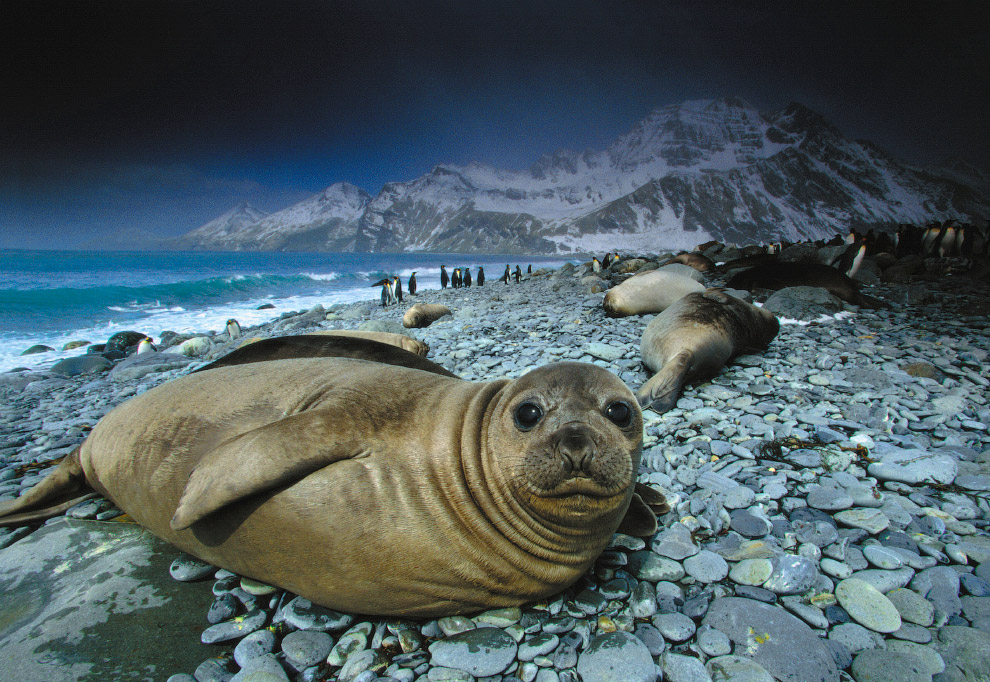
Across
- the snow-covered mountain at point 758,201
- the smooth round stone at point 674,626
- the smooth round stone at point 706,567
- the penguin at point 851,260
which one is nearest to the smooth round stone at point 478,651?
the smooth round stone at point 674,626

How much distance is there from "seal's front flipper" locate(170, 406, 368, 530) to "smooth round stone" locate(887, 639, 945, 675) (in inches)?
74.0

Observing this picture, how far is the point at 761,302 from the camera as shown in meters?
7.95

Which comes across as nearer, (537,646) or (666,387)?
(537,646)

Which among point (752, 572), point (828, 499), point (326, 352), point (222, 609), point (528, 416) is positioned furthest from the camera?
point (326, 352)

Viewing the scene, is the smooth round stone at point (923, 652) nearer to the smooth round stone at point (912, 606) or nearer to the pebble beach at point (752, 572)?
the pebble beach at point (752, 572)

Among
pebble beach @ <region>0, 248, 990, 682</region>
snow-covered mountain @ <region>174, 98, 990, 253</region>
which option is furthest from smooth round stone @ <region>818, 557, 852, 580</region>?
snow-covered mountain @ <region>174, 98, 990, 253</region>

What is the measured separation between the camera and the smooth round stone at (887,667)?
1.38m

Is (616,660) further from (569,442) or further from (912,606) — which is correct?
(912,606)

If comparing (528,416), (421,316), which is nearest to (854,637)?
(528,416)

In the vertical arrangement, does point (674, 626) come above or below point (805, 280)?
below

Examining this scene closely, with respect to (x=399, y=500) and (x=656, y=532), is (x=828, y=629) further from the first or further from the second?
(x=399, y=500)

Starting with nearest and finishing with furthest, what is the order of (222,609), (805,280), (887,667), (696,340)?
(887,667) → (222,609) → (696,340) → (805,280)

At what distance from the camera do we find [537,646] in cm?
157

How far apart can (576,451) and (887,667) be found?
1155 millimetres
